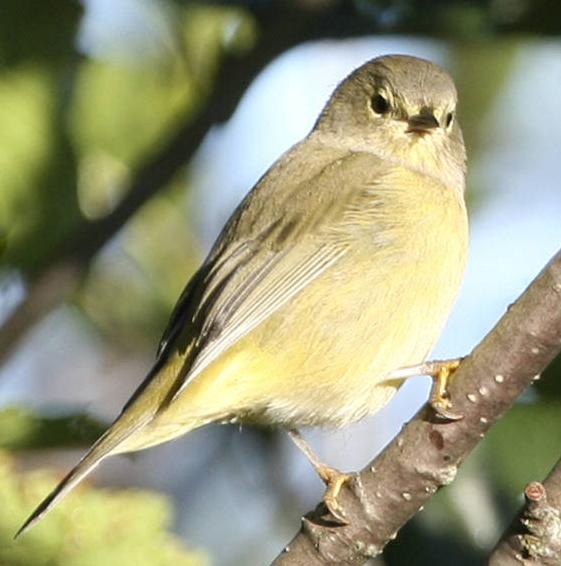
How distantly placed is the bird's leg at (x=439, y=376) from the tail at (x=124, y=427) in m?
0.66

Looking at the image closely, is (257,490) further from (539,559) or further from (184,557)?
(539,559)

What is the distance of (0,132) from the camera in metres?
3.99

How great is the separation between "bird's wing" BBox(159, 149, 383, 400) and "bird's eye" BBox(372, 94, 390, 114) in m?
0.52

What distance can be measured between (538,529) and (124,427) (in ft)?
4.59

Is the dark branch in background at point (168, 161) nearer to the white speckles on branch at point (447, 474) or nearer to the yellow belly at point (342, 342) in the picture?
the yellow belly at point (342, 342)

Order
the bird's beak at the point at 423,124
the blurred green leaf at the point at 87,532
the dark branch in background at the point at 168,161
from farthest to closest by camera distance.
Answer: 1. the bird's beak at the point at 423,124
2. the dark branch in background at the point at 168,161
3. the blurred green leaf at the point at 87,532

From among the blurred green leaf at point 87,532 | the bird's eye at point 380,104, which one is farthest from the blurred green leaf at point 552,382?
the bird's eye at point 380,104

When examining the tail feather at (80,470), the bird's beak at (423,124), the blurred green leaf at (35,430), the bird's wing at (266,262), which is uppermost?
the bird's beak at (423,124)

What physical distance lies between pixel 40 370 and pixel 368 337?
1785mm

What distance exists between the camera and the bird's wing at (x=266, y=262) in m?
3.91

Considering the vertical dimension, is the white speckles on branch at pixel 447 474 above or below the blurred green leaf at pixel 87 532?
above

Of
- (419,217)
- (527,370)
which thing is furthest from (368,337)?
(527,370)

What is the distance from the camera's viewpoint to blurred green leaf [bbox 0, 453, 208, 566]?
3164mm

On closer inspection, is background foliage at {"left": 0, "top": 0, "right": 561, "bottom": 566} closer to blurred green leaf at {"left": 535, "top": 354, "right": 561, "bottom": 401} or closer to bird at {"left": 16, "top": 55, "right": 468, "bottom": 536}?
blurred green leaf at {"left": 535, "top": 354, "right": 561, "bottom": 401}
